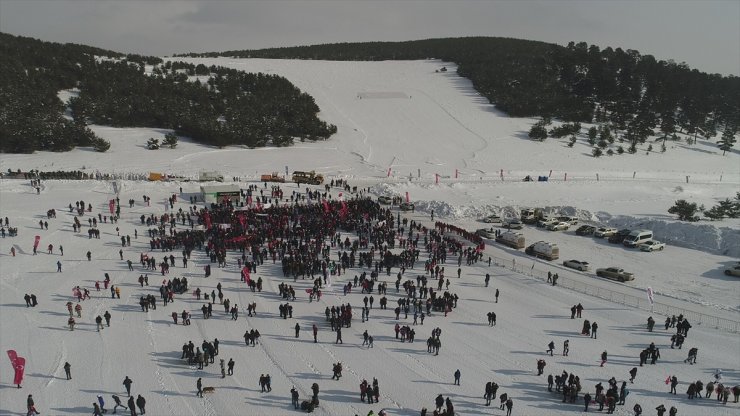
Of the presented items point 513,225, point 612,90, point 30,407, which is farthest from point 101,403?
point 612,90

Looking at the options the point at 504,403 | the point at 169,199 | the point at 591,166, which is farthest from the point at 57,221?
the point at 591,166

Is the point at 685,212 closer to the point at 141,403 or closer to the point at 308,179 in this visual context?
the point at 308,179

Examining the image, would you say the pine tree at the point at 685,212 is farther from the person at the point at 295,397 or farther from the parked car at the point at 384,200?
the person at the point at 295,397

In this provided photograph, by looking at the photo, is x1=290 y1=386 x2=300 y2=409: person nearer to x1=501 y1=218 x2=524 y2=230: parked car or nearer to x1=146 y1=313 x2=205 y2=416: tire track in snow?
x1=146 y1=313 x2=205 y2=416: tire track in snow

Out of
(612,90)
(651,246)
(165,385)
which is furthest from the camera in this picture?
(612,90)

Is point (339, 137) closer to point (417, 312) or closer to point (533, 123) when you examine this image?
point (533, 123)

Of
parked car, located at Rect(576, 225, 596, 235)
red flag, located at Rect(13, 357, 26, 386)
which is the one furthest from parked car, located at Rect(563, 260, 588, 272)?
red flag, located at Rect(13, 357, 26, 386)

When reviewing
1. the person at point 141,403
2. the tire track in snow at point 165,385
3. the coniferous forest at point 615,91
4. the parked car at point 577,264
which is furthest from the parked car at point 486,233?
the coniferous forest at point 615,91
